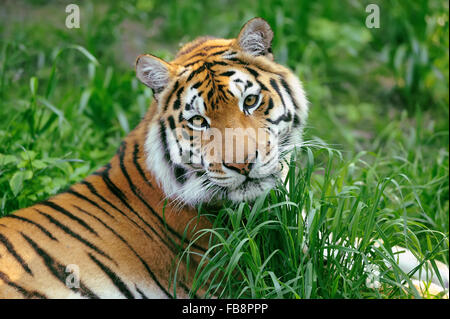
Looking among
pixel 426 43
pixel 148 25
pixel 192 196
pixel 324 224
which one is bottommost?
pixel 324 224

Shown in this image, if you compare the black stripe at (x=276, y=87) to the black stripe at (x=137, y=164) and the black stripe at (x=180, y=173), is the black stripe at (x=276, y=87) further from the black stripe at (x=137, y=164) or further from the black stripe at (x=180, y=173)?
→ the black stripe at (x=137, y=164)

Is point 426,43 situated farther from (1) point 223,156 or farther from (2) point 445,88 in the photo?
(1) point 223,156

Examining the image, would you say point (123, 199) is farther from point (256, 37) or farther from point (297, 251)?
point (256, 37)

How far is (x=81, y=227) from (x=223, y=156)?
34.1 inches

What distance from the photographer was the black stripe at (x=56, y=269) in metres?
2.76

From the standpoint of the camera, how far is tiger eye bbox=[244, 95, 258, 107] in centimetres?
287

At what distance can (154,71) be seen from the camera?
117 inches

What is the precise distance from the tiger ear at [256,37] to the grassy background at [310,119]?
54 cm

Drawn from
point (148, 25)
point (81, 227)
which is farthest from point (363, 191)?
point (148, 25)

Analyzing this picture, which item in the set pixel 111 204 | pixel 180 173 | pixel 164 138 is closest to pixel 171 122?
pixel 164 138

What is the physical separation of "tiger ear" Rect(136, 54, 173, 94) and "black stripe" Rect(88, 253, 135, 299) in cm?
97

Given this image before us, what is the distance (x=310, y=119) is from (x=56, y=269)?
3.22m

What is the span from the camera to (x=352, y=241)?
289 centimetres
